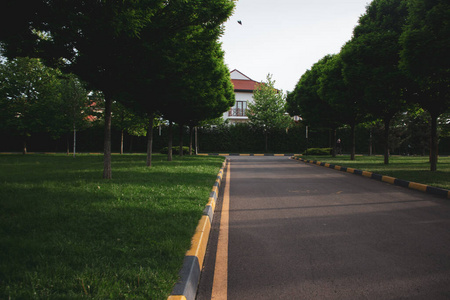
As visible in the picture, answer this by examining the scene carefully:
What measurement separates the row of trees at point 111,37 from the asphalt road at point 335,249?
4.70 meters

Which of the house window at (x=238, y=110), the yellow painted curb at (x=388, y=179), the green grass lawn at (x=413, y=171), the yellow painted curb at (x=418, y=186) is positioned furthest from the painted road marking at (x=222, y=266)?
the house window at (x=238, y=110)

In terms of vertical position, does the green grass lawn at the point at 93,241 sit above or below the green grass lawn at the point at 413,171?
below

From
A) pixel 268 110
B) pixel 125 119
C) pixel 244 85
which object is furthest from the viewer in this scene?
pixel 244 85

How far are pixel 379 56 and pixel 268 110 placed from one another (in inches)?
1000

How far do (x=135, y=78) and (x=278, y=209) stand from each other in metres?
5.71

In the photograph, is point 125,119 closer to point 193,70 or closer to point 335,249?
point 193,70

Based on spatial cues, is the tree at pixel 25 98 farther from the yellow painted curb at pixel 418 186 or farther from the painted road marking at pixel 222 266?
the yellow painted curb at pixel 418 186

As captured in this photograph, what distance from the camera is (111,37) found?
25.9 feet

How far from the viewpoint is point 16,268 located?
8.88ft

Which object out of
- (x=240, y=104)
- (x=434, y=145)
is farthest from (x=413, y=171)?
(x=240, y=104)


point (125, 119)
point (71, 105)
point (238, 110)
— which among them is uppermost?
point (238, 110)

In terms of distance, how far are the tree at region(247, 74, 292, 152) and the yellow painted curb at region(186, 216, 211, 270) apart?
1272 inches

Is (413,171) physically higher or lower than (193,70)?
lower

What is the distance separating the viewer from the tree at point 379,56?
506 inches
